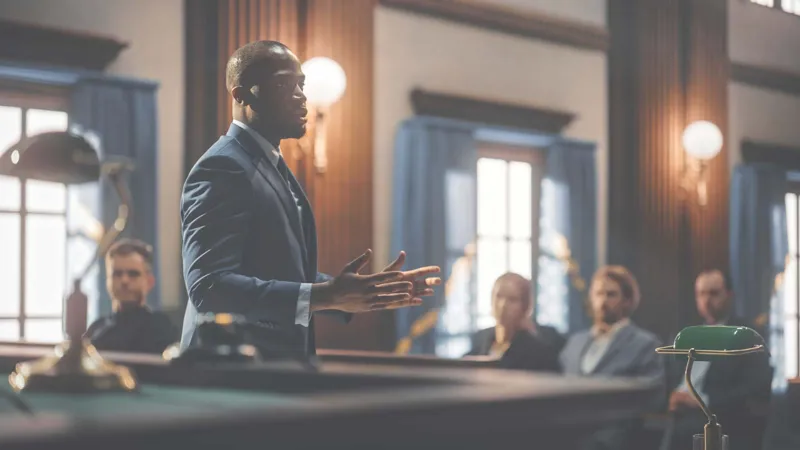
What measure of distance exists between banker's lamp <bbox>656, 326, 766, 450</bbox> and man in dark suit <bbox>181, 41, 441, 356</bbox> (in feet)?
1.74

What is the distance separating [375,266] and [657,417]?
225 centimetres

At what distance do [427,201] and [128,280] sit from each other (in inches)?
87.7

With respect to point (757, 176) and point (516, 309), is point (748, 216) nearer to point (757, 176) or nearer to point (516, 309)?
point (757, 176)

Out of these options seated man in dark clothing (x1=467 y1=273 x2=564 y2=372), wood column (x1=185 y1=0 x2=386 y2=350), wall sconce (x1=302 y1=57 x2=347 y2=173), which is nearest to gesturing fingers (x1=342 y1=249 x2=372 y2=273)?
seated man in dark clothing (x1=467 y1=273 x2=564 y2=372)

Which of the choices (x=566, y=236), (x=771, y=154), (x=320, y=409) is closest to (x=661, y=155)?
(x=566, y=236)

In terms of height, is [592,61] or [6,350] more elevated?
[592,61]

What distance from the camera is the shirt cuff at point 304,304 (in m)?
1.97

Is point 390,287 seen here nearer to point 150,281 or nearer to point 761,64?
point 150,281

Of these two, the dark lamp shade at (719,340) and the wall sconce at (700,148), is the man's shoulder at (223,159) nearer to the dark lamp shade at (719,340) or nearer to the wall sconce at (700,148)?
the dark lamp shade at (719,340)

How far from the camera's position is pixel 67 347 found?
5.48 ft

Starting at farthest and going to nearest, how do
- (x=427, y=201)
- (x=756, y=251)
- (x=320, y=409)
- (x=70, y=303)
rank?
→ (x=756, y=251), (x=427, y=201), (x=70, y=303), (x=320, y=409)

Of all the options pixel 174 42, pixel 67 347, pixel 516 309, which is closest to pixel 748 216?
pixel 516 309

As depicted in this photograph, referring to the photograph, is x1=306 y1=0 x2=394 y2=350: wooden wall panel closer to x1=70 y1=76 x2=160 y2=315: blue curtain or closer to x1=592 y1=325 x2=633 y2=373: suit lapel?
x1=70 y1=76 x2=160 y2=315: blue curtain

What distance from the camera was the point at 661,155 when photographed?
856 cm
